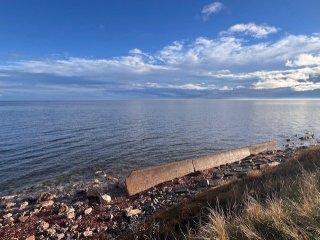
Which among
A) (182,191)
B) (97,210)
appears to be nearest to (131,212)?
(97,210)

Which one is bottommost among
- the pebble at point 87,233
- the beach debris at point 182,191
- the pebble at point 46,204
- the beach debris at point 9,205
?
the beach debris at point 182,191

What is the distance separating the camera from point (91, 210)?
1227 centimetres

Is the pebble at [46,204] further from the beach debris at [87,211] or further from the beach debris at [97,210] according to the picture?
the beach debris at [87,211]

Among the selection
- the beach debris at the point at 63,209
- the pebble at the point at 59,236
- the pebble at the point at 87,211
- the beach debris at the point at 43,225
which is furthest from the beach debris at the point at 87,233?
the beach debris at the point at 63,209

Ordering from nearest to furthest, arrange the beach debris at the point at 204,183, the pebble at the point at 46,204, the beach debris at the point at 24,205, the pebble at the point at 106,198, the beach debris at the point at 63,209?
1. the beach debris at the point at 63,209
2. the pebble at the point at 46,204
3. the beach debris at the point at 24,205
4. the pebble at the point at 106,198
5. the beach debris at the point at 204,183

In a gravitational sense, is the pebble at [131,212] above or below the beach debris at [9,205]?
above

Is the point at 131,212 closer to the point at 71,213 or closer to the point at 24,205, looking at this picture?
the point at 71,213

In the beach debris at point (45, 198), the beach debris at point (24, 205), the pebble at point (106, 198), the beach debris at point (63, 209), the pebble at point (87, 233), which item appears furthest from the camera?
the beach debris at point (45, 198)

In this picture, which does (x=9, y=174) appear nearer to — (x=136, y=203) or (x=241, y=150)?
(x=136, y=203)

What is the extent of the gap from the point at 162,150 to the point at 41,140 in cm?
1352

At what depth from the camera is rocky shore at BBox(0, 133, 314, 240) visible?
1027 cm

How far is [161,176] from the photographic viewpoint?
1655 cm

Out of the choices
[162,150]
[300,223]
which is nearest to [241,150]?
[162,150]

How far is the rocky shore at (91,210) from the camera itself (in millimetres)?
10266
